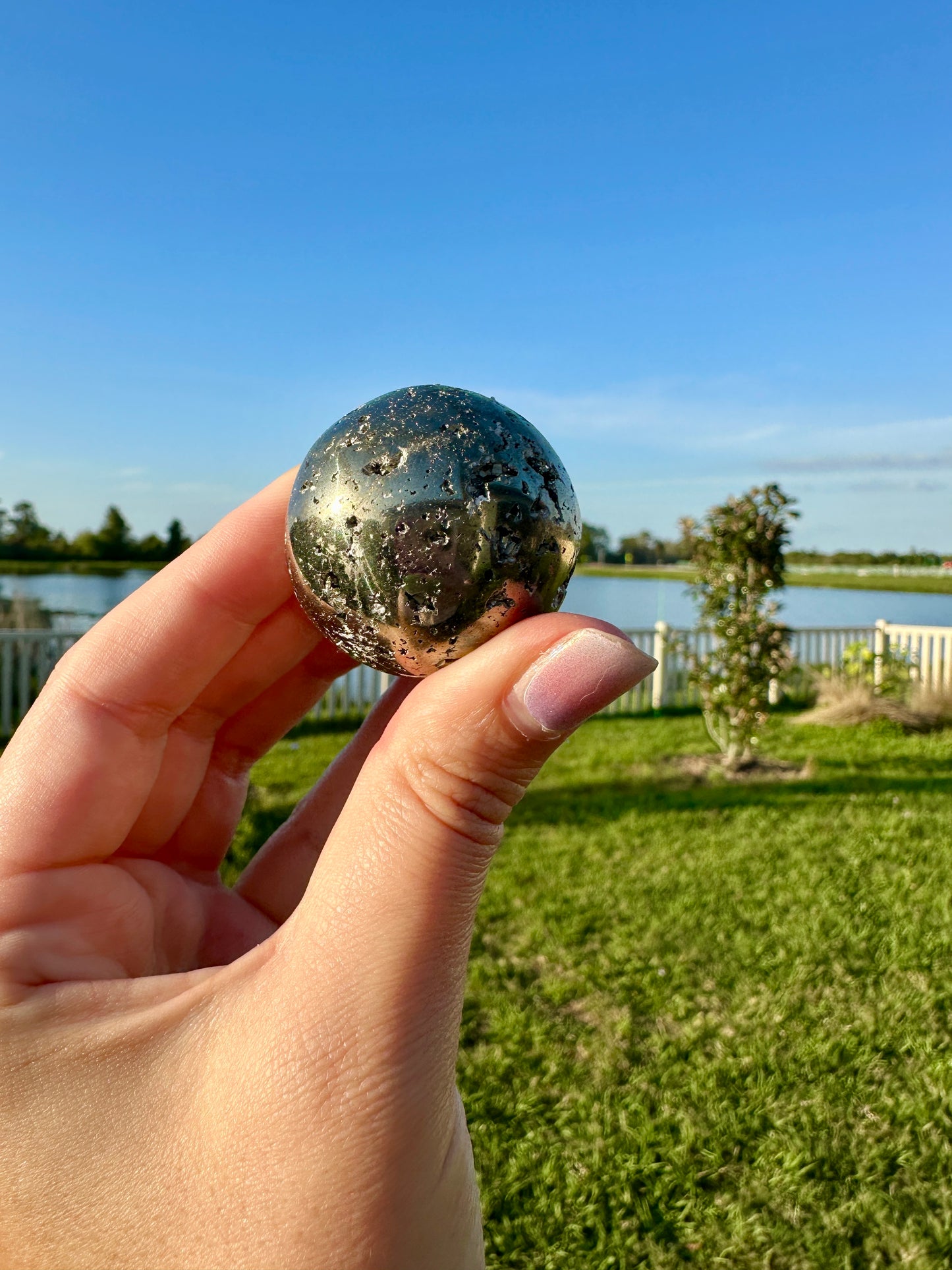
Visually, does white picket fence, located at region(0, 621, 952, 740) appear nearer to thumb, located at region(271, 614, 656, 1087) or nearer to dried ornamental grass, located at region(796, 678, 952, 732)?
dried ornamental grass, located at region(796, 678, 952, 732)

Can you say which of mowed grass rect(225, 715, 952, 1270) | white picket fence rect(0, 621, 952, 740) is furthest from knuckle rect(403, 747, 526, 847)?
white picket fence rect(0, 621, 952, 740)

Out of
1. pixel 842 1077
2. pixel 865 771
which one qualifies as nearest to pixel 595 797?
pixel 865 771

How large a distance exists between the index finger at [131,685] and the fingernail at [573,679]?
1.01 m

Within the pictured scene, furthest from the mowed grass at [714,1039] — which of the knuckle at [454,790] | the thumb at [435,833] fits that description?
the knuckle at [454,790]

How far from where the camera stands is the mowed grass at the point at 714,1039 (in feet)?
10.2

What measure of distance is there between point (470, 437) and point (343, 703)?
10352 mm

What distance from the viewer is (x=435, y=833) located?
1.45 m

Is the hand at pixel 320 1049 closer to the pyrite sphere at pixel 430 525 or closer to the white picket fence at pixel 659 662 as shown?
the pyrite sphere at pixel 430 525

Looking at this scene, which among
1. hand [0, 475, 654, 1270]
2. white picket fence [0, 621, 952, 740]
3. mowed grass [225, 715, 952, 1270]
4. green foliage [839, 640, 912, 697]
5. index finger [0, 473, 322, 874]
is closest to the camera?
hand [0, 475, 654, 1270]

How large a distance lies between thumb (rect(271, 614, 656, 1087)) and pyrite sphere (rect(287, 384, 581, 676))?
5.9 inches

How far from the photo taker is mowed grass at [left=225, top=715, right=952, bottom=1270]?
122 inches

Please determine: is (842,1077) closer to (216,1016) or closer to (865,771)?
(216,1016)

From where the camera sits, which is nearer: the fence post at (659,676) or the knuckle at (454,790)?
the knuckle at (454,790)

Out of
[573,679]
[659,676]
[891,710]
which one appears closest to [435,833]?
[573,679]
